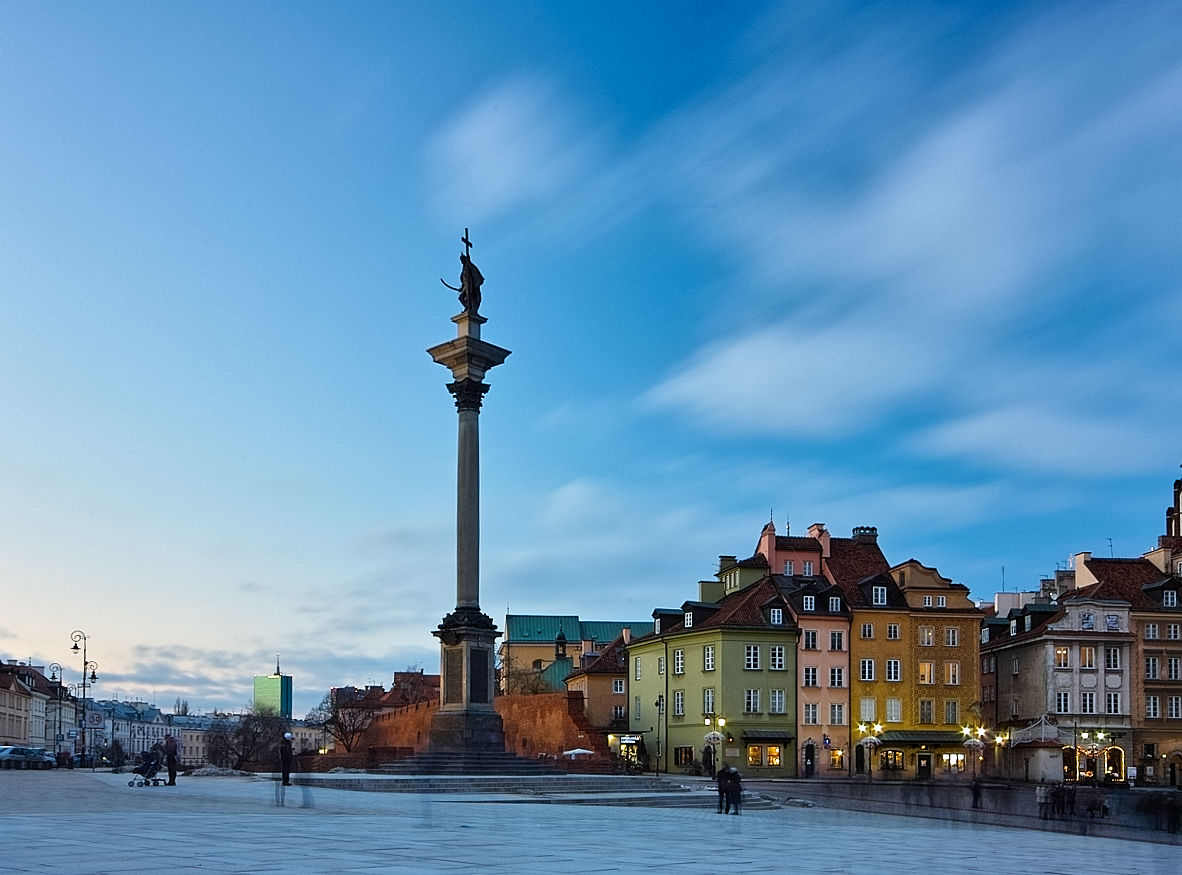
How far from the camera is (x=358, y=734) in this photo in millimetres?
115312

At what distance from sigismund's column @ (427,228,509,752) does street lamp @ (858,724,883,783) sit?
36.3 m

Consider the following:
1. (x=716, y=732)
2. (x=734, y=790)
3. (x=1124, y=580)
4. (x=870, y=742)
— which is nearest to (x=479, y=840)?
(x=734, y=790)

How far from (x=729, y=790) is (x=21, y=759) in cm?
5337

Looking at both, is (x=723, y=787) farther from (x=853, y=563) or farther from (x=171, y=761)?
(x=853, y=563)

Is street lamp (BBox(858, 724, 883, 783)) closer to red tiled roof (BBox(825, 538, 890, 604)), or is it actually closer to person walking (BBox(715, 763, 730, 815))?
red tiled roof (BBox(825, 538, 890, 604))

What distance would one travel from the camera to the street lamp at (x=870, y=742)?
77938 millimetres

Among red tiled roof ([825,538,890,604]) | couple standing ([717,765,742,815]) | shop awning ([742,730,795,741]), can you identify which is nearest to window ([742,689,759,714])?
shop awning ([742,730,795,741])

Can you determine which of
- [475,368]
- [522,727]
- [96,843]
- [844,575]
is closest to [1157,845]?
[96,843]

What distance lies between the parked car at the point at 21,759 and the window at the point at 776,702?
138 feet

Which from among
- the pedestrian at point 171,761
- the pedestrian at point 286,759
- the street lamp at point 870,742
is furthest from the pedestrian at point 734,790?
the street lamp at point 870,742

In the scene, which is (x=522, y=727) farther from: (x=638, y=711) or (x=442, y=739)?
(x=442, y=739)

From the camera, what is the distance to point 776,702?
3118 inches

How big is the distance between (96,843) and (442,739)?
30.3 meters

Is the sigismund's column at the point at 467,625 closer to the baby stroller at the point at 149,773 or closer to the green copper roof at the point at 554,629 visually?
the baby stroller at the point at 149,773
